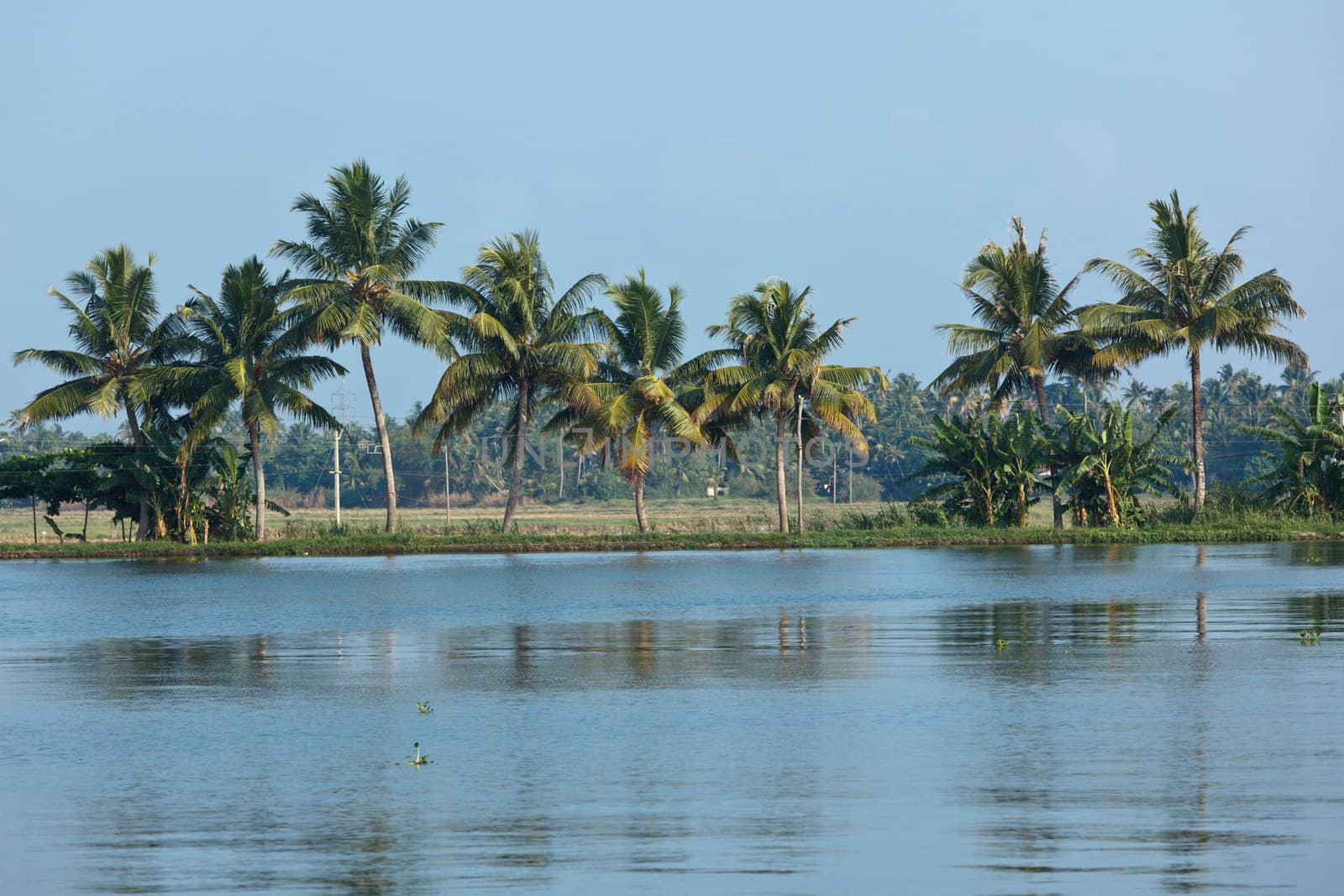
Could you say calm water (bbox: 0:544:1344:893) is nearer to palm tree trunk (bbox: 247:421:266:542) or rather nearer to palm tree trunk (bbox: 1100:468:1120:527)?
palm tree trunk (bbox: 1100:468:1120:527)

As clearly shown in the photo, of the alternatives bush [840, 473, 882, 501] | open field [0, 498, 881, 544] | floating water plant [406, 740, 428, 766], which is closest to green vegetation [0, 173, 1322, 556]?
open field [0, 498, 881, 544]

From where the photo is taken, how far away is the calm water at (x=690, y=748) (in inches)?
337

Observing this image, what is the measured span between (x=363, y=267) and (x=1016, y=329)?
2135cm

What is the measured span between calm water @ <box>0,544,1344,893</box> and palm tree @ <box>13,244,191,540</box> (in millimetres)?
22025

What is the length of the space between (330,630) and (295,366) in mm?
24992

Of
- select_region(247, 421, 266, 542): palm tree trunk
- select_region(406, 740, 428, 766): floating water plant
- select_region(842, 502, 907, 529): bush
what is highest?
select_region(247, 421, 266, 542): palm tree trunk

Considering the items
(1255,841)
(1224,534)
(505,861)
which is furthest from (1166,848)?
(1224,534)

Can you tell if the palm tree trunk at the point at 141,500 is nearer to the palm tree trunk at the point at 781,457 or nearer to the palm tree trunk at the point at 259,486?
the palm tree trunk at the point at 259,486

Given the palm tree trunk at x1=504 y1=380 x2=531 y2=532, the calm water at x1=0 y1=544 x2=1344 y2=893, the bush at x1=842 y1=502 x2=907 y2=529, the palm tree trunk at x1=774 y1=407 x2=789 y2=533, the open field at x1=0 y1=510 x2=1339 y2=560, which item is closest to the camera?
the calm water at x1=0 y1=544 x2=1344 y2=893

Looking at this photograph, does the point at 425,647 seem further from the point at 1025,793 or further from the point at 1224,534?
the point at 1224,534

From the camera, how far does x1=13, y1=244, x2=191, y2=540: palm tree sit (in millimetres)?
46000

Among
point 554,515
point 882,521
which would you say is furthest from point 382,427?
point 554,515

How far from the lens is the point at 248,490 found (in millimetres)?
48406

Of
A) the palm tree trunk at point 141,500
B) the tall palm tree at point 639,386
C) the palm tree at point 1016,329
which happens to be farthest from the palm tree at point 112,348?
the palm tree at point 1016,329
